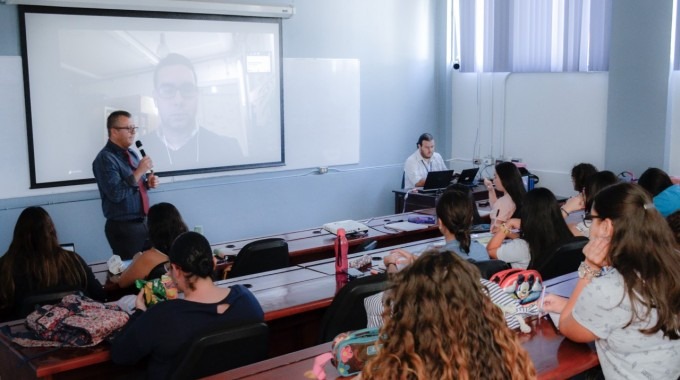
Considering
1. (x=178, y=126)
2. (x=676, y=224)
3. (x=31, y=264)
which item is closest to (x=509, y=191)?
(x=676, y=224)

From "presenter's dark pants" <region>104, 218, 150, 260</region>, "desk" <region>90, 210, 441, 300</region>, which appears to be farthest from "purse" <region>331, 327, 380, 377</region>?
"presenter's dark pants" <region>104, 218, 150, 260</region>

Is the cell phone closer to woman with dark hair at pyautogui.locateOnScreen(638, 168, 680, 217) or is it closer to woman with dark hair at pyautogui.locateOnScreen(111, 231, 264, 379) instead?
woman with dark hair at pyautogui.locateOnScreen(111, 231, 264, 379)

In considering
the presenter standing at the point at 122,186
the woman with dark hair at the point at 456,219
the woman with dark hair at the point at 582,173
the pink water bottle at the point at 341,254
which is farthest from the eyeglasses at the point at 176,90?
the woman with dark hair at the point at 456,219

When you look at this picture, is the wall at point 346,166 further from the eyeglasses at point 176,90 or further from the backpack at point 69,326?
the backpack at point 69,326

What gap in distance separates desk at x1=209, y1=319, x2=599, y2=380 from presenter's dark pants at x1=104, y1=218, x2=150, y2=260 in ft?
10.6

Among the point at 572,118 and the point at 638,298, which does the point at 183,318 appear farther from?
the point at 572,118

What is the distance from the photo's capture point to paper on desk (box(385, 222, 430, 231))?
18.3 feet

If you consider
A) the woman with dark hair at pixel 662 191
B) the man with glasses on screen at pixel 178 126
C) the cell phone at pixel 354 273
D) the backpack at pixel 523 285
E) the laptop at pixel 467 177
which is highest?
the man with glasses on screen at pixel 178 126

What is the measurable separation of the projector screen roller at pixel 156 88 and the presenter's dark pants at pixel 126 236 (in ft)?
2.93

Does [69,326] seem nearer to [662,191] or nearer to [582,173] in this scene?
[662,191]

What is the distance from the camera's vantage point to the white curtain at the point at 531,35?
24.8 feet

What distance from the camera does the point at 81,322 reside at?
119 inches

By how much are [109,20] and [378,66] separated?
321cm

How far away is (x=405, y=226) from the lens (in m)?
5.65
